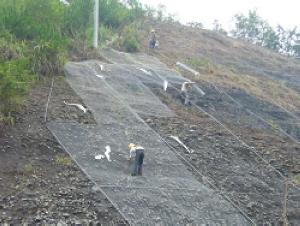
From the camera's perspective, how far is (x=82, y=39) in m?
13.5

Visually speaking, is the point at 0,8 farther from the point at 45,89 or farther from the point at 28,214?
the point at 28,214

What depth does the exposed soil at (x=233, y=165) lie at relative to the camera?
20.8ft

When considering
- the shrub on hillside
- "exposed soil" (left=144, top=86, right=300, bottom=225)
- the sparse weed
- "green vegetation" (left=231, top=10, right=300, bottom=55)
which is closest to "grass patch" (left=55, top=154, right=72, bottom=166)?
the sparse weed

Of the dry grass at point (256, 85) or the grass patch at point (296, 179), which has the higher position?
the dry grass at point (256, 85)

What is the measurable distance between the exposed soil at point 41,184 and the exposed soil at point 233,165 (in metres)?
1.89

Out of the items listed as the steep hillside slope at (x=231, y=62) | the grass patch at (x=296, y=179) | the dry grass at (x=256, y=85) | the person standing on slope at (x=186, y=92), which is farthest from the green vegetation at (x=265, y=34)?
the grass patch at (x=296, y=179)

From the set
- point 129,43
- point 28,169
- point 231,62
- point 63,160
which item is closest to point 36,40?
point 63,160

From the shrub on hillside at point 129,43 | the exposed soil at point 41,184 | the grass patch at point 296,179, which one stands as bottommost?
the grass patch at point 296,179

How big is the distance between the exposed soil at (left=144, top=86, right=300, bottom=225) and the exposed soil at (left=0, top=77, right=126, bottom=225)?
189 centimetres

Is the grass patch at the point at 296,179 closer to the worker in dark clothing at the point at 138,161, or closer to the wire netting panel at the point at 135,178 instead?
the wire netting panel at the point at 135,178

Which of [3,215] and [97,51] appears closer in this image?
[3,215]

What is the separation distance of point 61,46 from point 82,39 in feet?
11.2

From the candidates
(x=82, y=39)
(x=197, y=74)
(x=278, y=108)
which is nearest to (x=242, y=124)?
(x=278, y=108)

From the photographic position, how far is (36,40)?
34.0 feet
